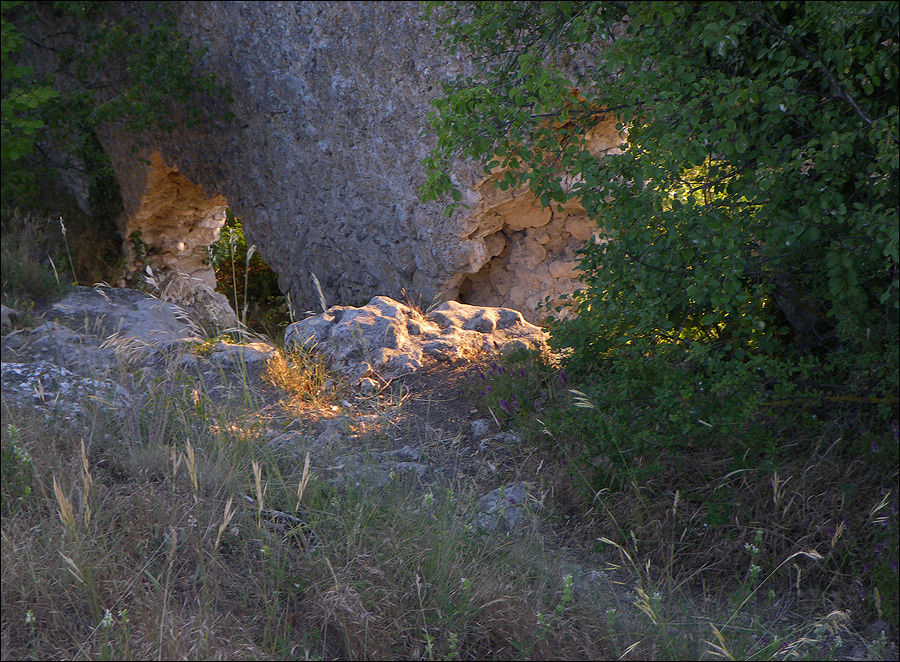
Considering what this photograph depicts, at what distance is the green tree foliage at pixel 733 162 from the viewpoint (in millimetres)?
2521

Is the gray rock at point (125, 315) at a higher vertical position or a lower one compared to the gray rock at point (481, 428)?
higher

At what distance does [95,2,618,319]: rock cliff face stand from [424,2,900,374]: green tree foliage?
2578 mm

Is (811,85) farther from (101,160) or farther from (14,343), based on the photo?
Result: (101,160)

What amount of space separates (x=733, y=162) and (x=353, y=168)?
4.26m

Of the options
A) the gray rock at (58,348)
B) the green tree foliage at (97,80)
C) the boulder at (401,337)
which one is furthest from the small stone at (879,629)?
the green tree foliage at (97,80)

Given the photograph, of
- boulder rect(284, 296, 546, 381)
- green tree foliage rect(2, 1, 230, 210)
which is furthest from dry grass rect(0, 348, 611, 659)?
green tree foliage rect(2, 1, 230, 210)

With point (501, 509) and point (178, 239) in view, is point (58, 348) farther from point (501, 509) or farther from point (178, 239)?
point (178, 239)

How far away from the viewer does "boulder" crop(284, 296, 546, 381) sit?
4.70 m

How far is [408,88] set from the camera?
6.08 meters

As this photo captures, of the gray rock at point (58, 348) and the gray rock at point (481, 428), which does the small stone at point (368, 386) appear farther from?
the gray rock at point (58, 348)

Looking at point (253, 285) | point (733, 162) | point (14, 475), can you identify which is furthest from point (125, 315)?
point (253, 285)

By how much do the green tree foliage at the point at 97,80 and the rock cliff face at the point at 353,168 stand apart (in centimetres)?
37

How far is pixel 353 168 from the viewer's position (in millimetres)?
6598

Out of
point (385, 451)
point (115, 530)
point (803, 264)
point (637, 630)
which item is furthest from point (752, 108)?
point (115, 530)
